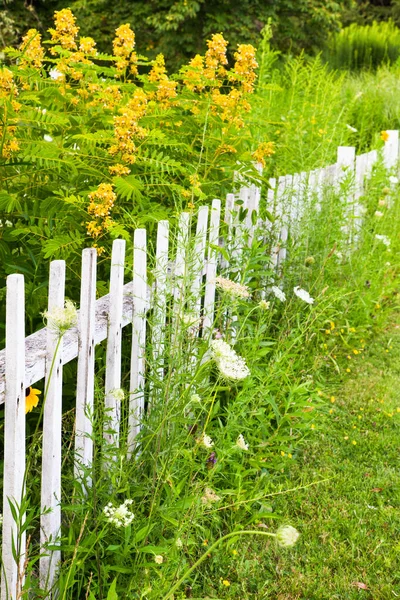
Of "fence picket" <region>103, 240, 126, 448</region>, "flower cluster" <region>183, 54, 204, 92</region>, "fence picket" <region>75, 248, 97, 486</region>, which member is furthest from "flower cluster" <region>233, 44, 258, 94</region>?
"fence picket" <region>75, 248, 97, 486</region>

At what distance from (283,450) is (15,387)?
1824mm

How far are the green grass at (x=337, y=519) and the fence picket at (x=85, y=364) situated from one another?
0.70 m

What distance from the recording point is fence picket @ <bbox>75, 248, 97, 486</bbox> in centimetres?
220

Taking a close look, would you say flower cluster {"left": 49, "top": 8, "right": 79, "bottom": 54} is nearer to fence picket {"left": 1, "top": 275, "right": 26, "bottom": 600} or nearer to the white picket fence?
the white picket fence

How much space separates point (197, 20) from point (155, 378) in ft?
40.1

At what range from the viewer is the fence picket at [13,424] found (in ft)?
6.02

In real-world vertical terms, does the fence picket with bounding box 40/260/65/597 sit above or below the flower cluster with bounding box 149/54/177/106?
below

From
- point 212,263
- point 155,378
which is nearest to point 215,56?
point 212,263

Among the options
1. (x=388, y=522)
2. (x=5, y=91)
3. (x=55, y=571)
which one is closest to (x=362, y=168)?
(x=388, y=522)

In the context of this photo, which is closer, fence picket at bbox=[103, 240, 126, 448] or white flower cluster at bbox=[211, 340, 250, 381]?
white flower cluster at bbox=[211, 340, 250, 381]

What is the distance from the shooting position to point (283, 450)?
11.2 feet

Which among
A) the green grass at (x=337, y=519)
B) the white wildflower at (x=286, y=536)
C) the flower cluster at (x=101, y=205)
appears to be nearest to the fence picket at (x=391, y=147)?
the green grass at (x=337, y=519)

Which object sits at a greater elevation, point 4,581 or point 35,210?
point 35,210

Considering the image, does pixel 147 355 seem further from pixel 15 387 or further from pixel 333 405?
pixel 333 405
